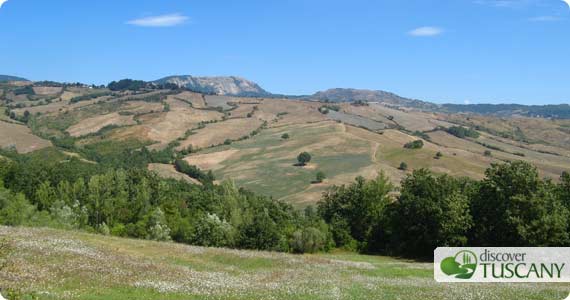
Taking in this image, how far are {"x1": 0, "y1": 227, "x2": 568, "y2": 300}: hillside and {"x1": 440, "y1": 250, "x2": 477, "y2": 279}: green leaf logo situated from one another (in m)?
1.21

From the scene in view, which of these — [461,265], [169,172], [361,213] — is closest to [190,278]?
[461,265]

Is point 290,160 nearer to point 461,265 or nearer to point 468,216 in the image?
point 468,216

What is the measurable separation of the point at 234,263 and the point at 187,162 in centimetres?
12329

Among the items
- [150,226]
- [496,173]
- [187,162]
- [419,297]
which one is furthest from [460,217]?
[187,162]

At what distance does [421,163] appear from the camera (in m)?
152

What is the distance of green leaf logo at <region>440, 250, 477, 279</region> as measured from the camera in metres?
27.2

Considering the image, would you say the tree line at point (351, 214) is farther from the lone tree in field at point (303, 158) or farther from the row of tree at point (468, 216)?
the lone tree in field at point (303, 158)

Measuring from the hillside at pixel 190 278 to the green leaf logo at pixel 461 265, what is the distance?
1206mm

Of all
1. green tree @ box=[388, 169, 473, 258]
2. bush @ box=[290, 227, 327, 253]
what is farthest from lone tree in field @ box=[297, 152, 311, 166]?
bush @ box=[290, 227, 327, 253]

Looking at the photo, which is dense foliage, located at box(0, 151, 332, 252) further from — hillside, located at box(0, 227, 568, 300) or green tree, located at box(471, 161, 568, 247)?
hillside, located at box(0, 227, 568, 300)

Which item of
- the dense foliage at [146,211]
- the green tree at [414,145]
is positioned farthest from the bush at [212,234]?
the green tree at [414,145]

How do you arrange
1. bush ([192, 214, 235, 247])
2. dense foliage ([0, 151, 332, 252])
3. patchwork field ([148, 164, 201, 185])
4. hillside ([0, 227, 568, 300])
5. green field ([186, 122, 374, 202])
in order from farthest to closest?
green field ([186, 122, 374, 202])
patchwork field ([148, 164, 201, 185])
bush ([192, 214, 235, 247])
dense foliage ([0, 151, 332, 252])
hillside ([0, 227, 568, 300])

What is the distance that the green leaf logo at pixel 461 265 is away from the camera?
27.2 meters

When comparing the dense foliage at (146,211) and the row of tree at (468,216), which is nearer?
the row of tree at (468,216)
